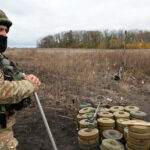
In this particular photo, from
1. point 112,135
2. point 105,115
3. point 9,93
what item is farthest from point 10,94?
point 105,115

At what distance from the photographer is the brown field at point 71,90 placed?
11.7 ft

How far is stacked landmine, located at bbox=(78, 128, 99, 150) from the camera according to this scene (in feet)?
9.52

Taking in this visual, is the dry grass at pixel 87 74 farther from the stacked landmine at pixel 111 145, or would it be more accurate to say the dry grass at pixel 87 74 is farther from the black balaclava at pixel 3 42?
the black balaclava at pixel 3 42

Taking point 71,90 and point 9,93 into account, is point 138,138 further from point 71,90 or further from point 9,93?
point 71,90

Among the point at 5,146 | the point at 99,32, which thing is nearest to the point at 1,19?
the point at 5,146

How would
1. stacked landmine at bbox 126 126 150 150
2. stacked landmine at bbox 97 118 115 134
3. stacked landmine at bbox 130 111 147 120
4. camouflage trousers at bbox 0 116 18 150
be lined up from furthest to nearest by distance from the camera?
stacked landmine at bbox 130 111 147 120
stacked landmine at bbox 97 118 115 134
stacked landmine at bbox 126 126 150 150
camouflage trousers at bbox 0 116 18 150

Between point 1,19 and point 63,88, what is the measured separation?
480cm

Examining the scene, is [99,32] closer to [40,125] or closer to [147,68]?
[147,68]

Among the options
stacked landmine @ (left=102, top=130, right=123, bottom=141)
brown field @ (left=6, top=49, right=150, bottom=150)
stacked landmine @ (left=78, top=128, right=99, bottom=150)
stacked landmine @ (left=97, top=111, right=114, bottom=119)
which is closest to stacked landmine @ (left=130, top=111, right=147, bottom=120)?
stacked landmine @ (left=97, top=111, right=114, bottom=119)

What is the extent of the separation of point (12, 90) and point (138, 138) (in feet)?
6.66

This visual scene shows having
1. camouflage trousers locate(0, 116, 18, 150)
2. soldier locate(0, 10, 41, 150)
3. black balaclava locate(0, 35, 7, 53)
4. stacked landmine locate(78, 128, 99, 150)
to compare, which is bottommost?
stacked landmine locate(78, 128, 99, 150)

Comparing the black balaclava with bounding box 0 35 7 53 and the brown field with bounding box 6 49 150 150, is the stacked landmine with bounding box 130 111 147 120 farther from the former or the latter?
the black balaclava with bounding box 0 35 7 53

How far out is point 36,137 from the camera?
3490 millimetres

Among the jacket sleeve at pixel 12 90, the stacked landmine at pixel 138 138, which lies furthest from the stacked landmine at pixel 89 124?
the jacket sleeve at pixel 12 90
